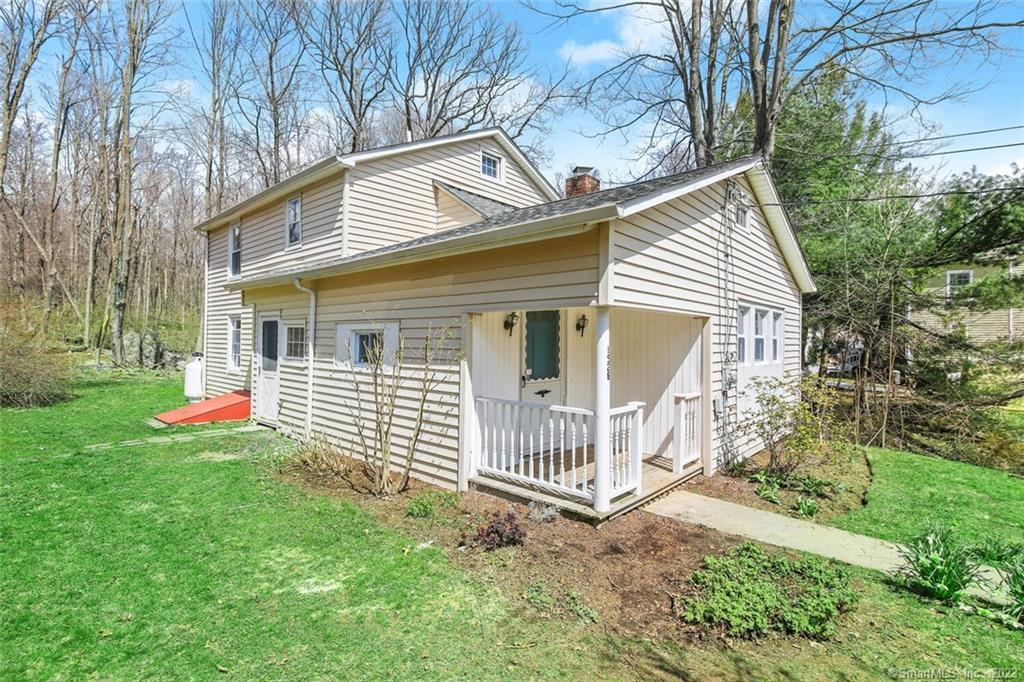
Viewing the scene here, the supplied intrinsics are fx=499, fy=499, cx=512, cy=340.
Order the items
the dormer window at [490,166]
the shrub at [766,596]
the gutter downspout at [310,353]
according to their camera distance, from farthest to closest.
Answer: the dormer window at [490,166] → the gutter downspout at [310,353] → the shrub at [766,596]

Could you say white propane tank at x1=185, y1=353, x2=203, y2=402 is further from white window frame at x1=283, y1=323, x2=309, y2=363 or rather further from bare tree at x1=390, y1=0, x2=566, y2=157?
bare tree at x1=390, y1=0, x2=566, y2=157

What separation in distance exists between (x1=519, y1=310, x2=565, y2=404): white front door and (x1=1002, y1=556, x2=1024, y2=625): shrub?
204 inches

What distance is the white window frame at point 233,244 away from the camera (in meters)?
13.8

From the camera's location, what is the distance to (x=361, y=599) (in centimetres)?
388

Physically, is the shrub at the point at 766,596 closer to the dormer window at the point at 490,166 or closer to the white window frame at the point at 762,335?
the white window frame at the point at 762,335

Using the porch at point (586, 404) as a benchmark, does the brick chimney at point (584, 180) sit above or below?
above

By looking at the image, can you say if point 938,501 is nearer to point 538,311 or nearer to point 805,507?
point 805,507

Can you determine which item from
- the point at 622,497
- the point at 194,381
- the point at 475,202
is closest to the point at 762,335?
the point at 622,497

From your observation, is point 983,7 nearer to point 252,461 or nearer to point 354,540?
point 354,540

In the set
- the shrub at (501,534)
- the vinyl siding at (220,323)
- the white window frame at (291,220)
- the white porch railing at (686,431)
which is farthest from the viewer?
the vinyl siding at (220,323)

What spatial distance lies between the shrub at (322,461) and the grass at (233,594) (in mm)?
620

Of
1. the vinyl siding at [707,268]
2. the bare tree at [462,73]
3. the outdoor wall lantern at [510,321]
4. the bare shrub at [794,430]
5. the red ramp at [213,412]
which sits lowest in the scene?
the red ramp at [213,412]

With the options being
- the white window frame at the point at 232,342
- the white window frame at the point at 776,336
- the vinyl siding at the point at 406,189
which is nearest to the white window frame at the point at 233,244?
the white window frame at the point at 232,342

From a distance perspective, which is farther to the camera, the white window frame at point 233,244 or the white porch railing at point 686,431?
the white window frame at point 233,244
